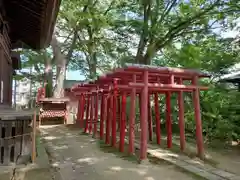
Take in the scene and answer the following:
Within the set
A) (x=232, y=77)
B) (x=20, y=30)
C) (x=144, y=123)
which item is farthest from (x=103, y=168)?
(x=232, y=77)

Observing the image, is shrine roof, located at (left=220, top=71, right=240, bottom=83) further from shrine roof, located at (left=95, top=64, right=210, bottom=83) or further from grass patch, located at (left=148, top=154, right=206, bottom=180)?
grass patch, located at (left=148, top=154, right=206, bottom=180)

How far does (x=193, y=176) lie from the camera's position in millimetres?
4879

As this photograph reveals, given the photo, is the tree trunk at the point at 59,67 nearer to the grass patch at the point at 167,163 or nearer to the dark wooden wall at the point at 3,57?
the dark wooden wall at the point at 3,57

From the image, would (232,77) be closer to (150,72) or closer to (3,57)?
(150,72)

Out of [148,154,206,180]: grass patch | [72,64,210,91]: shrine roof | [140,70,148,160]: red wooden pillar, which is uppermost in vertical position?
[72,64,210,91]: shrine roof

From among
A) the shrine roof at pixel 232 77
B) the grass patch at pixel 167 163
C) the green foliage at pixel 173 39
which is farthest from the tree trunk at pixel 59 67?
the grass patch at pixel 167 163

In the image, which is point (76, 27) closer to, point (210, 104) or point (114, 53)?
point (114, 53)

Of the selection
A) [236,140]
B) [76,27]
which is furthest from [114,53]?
[236,140]

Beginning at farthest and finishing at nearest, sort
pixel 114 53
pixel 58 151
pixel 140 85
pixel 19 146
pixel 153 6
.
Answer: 1. pixel 114 53
2. pixel 153 6
3. pixel 58 151
4. pixel 140 85
5. pixel 19 146

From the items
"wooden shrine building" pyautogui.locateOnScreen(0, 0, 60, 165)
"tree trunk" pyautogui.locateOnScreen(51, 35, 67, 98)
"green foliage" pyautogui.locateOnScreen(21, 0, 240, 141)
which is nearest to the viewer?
"wooden shrine building" pyautogui.locateOnScreen(0, 0, 60, 165)

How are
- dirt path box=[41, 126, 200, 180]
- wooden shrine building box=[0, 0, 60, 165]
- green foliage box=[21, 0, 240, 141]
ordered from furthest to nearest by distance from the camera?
green foliage box=[21, 0, 240, 141] → dirt path box=[41, 126, 200, 180] → wooden shrine building box=[0, 0, 60, 165]

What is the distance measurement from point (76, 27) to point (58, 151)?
11524 mm

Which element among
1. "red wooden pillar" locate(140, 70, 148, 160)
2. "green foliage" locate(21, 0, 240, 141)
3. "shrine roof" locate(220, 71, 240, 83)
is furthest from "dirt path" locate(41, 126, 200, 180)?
"shrine roof" locate(220, 71, 240, 83)

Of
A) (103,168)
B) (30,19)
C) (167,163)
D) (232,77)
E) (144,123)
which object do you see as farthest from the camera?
(232,77)
